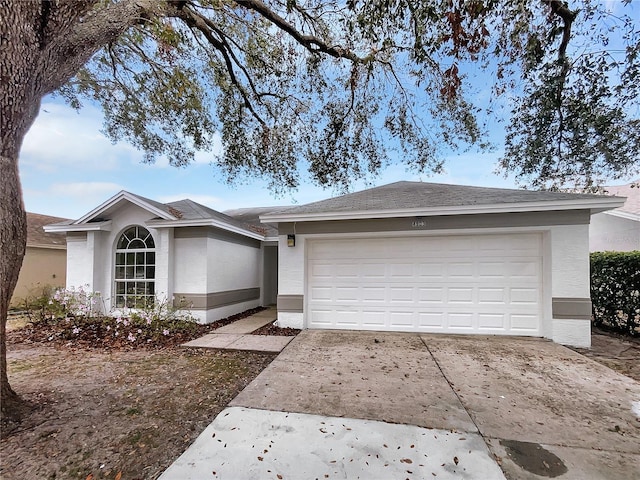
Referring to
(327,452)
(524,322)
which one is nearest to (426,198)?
(524,322)

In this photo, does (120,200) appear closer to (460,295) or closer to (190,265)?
(190,265)

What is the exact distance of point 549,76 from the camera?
6.04 meters

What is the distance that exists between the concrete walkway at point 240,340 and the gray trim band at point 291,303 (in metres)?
0.79

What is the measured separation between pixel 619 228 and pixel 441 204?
41.0 ft

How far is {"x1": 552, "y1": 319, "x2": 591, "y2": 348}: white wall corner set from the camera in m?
5.51

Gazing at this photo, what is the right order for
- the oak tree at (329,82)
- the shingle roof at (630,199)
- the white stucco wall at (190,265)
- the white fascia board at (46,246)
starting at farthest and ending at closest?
the shingle roof at (630,199) < the white fascia board at (46,246) < the white stucco wall at (190,265) < the oak tree at (329,82)

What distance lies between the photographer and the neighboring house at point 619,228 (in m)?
12.0

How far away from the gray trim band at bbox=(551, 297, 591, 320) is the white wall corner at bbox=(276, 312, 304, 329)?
5206mm

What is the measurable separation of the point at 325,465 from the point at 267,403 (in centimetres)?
116

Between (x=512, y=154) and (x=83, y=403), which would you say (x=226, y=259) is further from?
(x=512, y=154)

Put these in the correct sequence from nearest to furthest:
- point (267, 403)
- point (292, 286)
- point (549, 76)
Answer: point (267, 403) → point (549, 76) → point (292, 286)

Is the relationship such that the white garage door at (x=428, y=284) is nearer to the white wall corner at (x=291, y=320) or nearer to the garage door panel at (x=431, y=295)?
the garage door panel at (x=431, y=295)

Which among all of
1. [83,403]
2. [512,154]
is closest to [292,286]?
[83,403]

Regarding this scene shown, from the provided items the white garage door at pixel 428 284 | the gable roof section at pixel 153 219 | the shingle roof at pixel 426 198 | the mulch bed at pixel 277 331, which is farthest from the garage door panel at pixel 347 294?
the gable roof section at pixel 153 219
